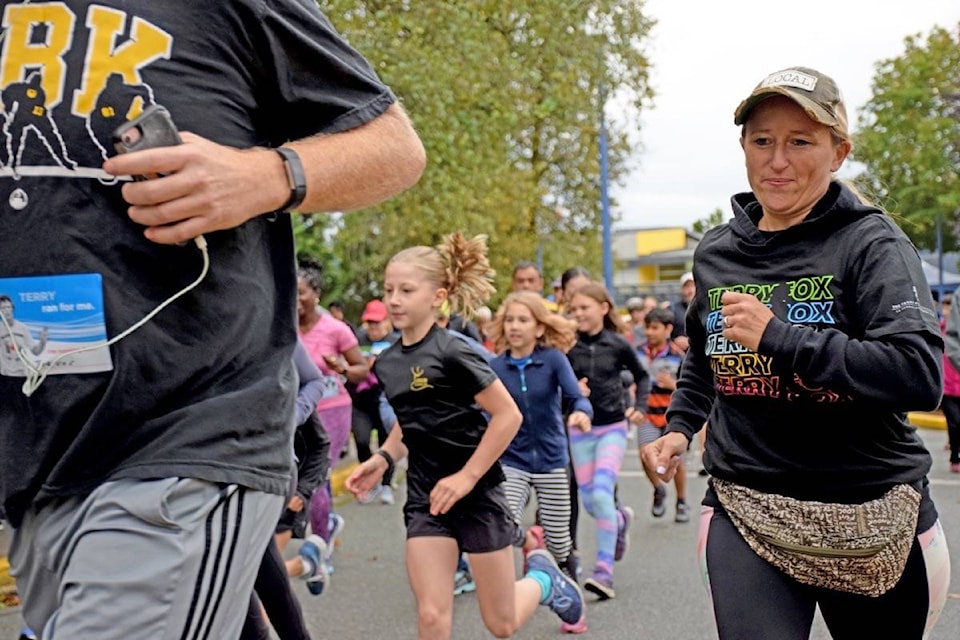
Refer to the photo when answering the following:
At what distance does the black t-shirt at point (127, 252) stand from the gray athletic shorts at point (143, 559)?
37 millimetres

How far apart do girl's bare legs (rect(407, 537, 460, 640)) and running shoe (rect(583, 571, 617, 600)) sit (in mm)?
2094

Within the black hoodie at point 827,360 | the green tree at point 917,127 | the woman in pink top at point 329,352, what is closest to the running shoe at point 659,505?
the woman in pink top at point 329,352

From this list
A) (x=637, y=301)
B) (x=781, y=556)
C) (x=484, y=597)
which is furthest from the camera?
(x=637, y=301)

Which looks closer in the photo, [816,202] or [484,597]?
[816,202]

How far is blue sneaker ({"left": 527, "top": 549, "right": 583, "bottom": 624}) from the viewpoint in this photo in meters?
5.32

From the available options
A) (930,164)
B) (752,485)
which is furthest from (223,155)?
(930,164)

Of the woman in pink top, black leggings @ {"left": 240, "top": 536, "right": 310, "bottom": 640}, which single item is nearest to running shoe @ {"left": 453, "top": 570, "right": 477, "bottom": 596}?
the woman in pink top

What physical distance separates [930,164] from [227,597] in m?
37.3

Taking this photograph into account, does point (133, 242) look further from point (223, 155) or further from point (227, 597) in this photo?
point (227, 597)

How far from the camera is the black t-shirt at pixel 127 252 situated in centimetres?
179

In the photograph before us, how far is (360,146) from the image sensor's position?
196cm

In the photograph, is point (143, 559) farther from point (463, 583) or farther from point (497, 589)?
point (463, 583)

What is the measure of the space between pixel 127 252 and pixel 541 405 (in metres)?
4.95

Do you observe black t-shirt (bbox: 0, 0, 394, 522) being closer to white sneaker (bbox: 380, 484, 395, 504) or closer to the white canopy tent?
white sneaker (bbox: 380, 484, 395, 504)
